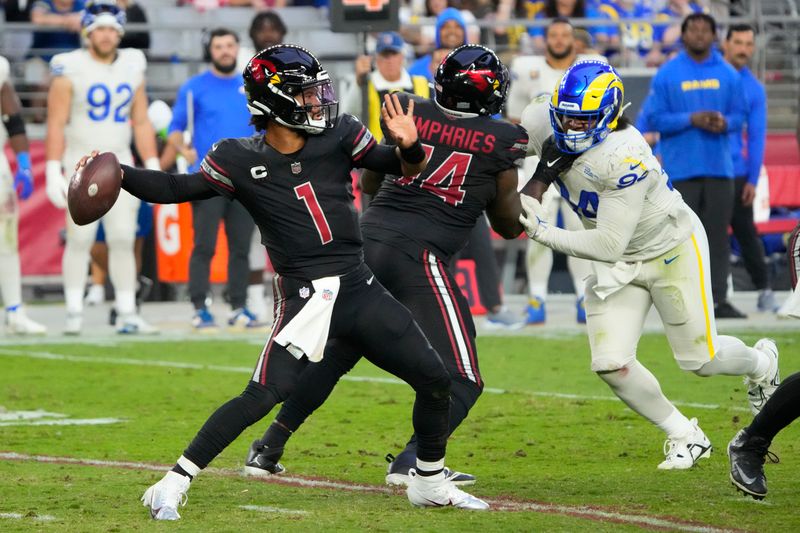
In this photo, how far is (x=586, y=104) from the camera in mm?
5773

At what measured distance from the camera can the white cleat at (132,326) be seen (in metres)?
11.1

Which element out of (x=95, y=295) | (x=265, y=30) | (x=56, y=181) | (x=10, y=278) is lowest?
(x=95, y=295)

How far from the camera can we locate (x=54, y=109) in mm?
10742

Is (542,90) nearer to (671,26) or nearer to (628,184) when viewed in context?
(628,184)

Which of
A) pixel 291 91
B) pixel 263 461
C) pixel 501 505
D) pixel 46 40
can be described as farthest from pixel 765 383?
pixel 46 40

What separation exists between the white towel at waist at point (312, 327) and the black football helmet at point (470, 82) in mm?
1146

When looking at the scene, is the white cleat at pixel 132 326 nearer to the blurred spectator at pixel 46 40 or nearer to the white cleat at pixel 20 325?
the white cleat at pixel 20 325

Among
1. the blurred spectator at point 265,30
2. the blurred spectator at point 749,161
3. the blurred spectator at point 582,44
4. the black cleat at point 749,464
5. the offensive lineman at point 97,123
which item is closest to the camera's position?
the black cleat at point 749,464

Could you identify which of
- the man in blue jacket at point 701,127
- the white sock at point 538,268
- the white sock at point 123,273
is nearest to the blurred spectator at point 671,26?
the man in blue jacket at point 701,127

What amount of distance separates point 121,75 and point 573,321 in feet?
12.8

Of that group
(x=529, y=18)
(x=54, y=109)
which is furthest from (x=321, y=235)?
(x=529, y=18)

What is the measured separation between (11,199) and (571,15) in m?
7.07

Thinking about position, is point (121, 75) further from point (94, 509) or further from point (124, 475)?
point (94, 509)

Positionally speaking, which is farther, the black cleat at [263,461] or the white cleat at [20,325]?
the white cleat at [20,325]
